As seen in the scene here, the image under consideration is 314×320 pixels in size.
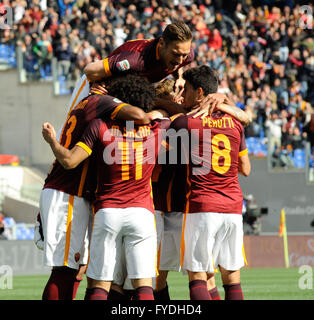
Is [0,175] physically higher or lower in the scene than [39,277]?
higher

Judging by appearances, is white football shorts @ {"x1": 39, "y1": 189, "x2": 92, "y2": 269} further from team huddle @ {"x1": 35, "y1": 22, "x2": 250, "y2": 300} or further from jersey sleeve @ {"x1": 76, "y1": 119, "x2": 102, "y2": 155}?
jersey sleeve @ {"x1": 76, "y1": 119, "x2": 102, "y2": 155}

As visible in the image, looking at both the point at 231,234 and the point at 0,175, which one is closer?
the point at 231,234

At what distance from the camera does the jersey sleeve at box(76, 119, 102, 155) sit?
5.91m

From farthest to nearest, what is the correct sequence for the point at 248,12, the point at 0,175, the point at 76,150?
the point at 248,12 < the point at 0,175 < the point at 76,150

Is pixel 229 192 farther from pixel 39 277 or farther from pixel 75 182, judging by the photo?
pixel 39 277

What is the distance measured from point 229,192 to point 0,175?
51.6 ft

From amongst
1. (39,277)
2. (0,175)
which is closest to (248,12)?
(0,175)

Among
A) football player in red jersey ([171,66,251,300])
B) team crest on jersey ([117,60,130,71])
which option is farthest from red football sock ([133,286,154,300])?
team crest on jersey ([117,60,130,71])

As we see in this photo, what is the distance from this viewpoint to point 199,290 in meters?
6.33

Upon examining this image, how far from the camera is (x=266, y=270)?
1631cm

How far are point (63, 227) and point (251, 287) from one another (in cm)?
Answer: 636

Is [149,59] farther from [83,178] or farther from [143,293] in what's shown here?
[143,293]

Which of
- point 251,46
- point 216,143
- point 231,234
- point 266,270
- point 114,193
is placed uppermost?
point 251,46

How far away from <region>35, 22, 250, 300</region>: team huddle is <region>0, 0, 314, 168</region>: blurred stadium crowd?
537 inches
